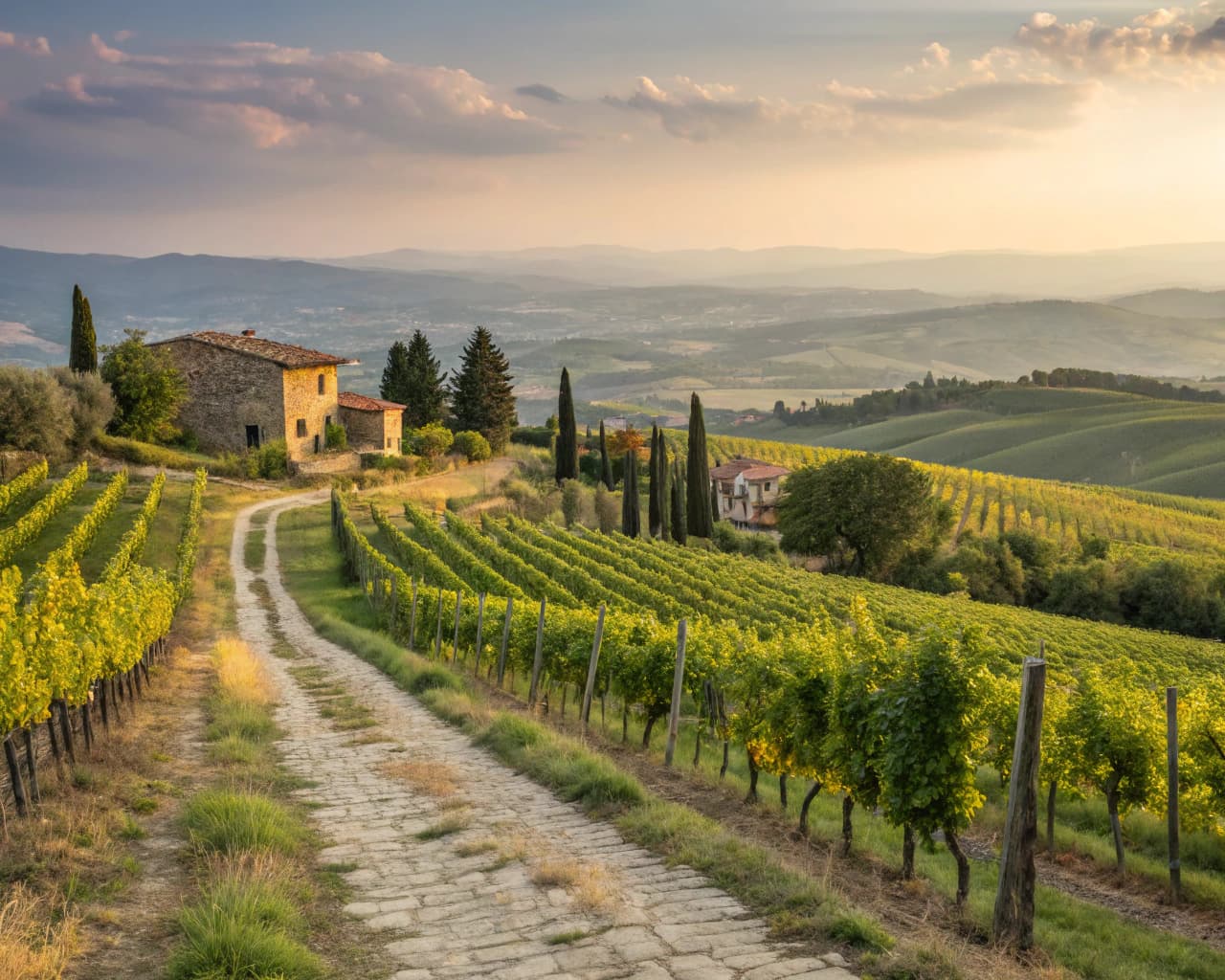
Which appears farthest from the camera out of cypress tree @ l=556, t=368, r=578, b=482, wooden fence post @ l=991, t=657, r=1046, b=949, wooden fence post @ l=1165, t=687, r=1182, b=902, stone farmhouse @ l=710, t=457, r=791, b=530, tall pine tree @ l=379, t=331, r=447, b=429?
stone farmhouse @ l=710, t=457, r=791, b=530

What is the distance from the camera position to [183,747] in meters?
11.4

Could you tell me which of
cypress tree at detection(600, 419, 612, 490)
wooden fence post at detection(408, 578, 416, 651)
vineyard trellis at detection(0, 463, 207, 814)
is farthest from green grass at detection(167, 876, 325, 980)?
cypress tree at detection(600, 419, 612, 490)

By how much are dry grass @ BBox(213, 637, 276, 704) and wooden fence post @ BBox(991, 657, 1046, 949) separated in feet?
34.8

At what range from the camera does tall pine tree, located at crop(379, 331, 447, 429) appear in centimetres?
6556

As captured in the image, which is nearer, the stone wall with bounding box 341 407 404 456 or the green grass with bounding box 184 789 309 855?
the green grass with bounding box 184 789 309 855

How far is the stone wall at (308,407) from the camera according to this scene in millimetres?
51000

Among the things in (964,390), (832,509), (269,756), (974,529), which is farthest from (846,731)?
(964,390)

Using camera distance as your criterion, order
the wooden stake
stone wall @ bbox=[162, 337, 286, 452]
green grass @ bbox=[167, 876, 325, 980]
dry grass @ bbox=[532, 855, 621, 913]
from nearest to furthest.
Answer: green grass @ bbox=[167, 876, 325, 980] → dry grass @ bbox=[532, 855, 621, 913] → the wooden stake → stone wall @ bbox=[162, 337, 286, 452]

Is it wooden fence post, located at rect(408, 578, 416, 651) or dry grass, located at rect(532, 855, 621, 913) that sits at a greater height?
dry grass, located at rect(532, 855, 621, 913)

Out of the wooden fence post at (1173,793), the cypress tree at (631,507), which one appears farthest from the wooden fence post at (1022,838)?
the cypress tree at (631,507)

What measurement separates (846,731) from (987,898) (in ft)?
5.39

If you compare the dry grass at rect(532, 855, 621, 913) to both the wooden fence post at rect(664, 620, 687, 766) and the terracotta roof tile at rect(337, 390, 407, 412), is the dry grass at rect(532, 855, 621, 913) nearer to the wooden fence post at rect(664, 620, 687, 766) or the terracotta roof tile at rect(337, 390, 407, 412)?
the wooden fence post at rect(664, 620, 687, 766)

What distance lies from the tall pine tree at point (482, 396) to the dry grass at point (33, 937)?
60.7 m

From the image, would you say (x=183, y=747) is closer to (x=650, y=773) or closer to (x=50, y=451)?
(x=650, y=773)
